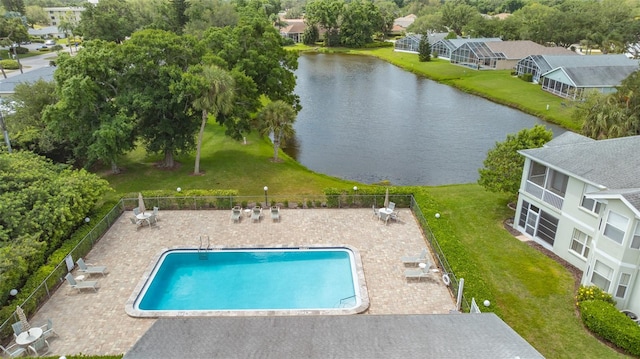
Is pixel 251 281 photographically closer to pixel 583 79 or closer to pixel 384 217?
pixel 384 217

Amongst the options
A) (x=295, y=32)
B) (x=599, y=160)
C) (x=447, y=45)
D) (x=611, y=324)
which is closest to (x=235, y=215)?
(x=611, y=324)

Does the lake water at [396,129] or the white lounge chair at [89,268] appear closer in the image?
the white lounge chair at [89,268]

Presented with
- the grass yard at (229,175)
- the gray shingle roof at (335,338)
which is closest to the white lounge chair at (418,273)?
the gray shingle roof at (335,338)

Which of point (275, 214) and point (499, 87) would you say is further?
point (499, 87)

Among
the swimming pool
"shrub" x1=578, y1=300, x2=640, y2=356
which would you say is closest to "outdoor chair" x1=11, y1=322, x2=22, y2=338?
the swimming pool

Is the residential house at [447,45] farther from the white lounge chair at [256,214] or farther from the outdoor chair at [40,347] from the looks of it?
the outdoor chair at [40,347]

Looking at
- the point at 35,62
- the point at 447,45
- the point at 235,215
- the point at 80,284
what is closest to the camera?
the point at 80,284

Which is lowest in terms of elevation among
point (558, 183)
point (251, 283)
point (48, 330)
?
point (251, 283)
